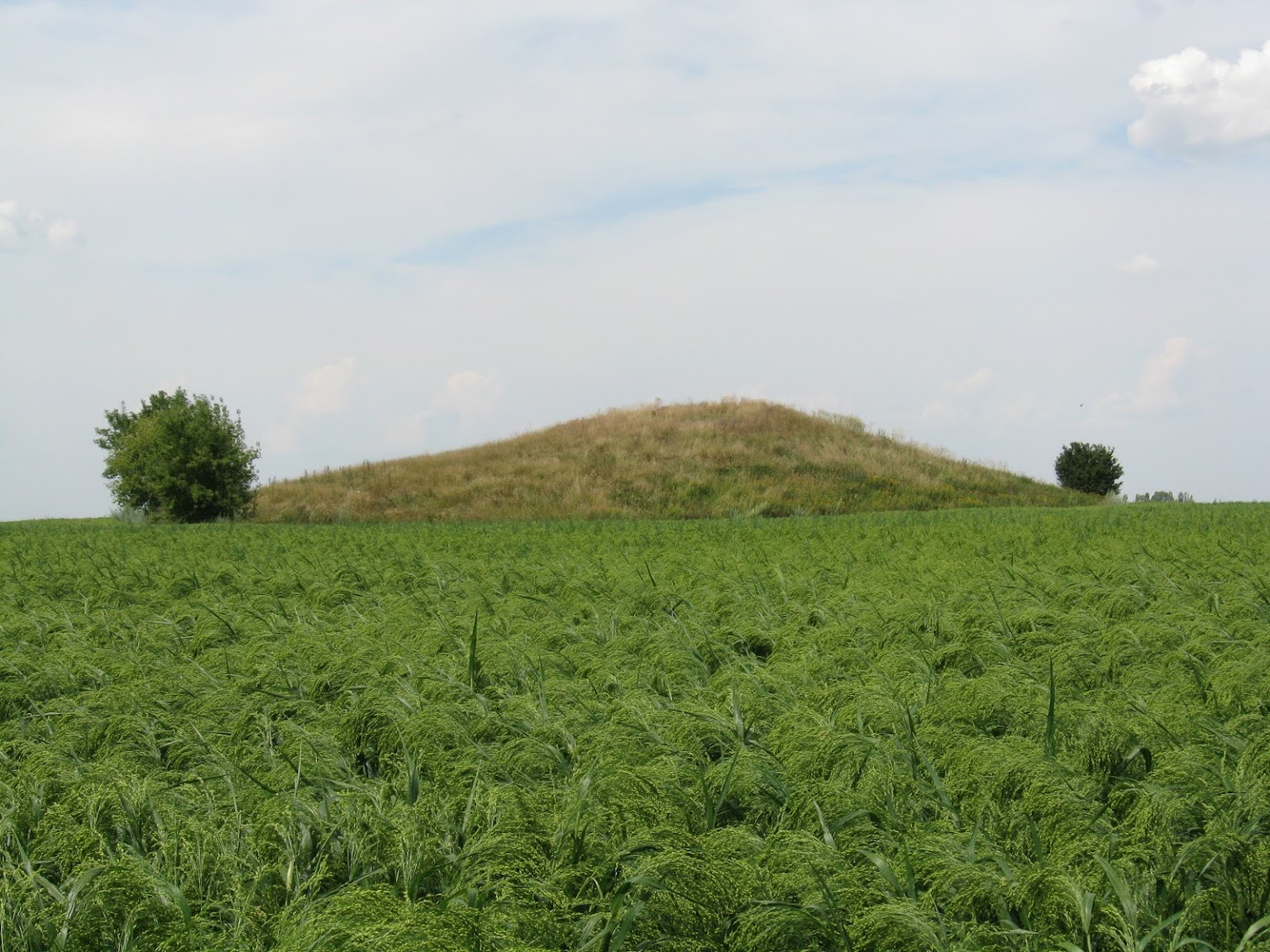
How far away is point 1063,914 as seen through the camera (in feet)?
11.2

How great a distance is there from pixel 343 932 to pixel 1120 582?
913cm

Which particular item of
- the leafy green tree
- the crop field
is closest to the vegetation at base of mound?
the leafy green tree

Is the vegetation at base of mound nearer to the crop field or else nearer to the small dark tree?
the small dark tree

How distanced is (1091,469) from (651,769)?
45435 millimetres

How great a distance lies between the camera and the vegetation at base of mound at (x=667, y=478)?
118 ft

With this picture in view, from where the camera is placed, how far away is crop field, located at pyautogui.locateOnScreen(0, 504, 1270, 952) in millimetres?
3486

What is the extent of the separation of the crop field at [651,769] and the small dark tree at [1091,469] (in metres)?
37.9

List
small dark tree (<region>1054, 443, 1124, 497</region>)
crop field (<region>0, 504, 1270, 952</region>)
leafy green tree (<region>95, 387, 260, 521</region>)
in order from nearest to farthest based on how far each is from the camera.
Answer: crop field (<region>0, 504, 1270, 952</region>)
leafy green tree (<region>95, 387, 260, 521</region>)
small dark tree (<region>1054, 443, 1124, 497</region>)

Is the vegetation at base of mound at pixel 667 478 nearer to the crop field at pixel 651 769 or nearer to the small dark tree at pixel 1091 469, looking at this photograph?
the small dark tree at pixel 1091 469

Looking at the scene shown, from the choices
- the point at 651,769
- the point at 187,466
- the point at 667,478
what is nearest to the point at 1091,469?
the point at 667,478

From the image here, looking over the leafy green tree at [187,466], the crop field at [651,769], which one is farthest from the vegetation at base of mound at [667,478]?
the crop field at [651,769]

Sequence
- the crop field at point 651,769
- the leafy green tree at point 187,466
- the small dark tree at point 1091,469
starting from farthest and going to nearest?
the small dark tree at point 1091,469 < the leafy green tree at point 187,466 < the crop field at point 651,769

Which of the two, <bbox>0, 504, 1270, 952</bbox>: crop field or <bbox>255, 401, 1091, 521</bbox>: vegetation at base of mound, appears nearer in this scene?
<bbox>0, 504, 1270, 952</bbox>: crop field

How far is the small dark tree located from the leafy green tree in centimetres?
3406
